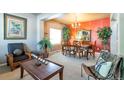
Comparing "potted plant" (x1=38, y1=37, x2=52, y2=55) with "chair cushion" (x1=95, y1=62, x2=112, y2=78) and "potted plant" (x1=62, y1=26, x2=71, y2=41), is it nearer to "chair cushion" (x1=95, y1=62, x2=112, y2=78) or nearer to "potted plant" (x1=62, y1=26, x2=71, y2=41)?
"potted plant" (x1=62, y1=26, x2=71, y2=41)

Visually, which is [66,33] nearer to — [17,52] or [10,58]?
[17,52]

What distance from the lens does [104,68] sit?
165 centimetres

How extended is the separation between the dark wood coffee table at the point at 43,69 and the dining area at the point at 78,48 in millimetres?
437

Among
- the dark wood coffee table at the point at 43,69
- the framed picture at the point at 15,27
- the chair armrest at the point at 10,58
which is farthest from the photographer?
the chair armrest at the point at 10,58

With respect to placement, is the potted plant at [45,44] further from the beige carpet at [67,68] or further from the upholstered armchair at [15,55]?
the upholstered armchair at [15,55]

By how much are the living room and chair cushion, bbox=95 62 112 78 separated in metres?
0.02

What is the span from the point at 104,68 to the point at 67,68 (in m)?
0.63

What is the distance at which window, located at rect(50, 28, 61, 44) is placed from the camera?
6.00ft

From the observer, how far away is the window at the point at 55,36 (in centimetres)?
183

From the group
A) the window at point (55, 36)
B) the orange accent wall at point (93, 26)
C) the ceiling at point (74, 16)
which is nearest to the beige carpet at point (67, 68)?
the window at point (55, 36)

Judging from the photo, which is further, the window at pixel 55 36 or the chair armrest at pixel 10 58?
the chair armrest at pixel 10 58
